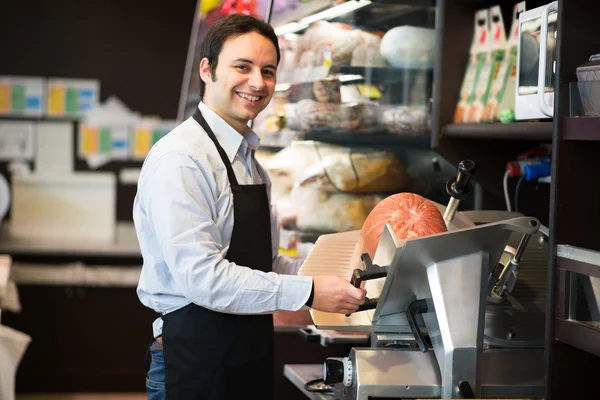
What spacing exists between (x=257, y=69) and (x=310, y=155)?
103 cm

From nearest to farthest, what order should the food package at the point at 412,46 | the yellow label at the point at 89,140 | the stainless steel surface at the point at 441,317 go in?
the stainless steel surface at the point at 441,317, the food package at the point at 412,46, the yellow label at the point at 89,140

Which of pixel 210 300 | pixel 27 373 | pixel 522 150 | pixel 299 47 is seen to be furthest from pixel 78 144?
pixel 210 300

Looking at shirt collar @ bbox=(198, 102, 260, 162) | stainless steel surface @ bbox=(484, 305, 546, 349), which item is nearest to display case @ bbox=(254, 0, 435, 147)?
shirt collar @ bbox=(198, 102, 260, 162)

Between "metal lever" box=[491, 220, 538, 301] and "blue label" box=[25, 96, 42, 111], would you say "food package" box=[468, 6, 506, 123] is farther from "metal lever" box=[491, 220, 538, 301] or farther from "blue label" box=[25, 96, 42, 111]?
"blue label" box=[25, 96, 42, 111]

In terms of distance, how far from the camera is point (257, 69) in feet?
7.00

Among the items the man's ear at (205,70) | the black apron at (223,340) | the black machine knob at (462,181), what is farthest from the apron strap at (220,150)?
the black machine knob at (462,181)

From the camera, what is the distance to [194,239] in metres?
1.93

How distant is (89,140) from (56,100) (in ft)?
1.09

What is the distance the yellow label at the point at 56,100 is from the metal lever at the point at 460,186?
158 inches

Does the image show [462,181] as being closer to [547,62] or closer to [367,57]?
[547,62]

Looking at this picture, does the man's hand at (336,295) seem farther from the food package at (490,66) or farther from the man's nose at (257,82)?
the food package at (490,66)

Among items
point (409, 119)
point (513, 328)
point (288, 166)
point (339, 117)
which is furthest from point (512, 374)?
point (288, 166)

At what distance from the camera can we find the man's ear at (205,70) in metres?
2.20

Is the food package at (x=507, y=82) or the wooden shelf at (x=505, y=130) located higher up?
the food package at (x=507, y=82)
